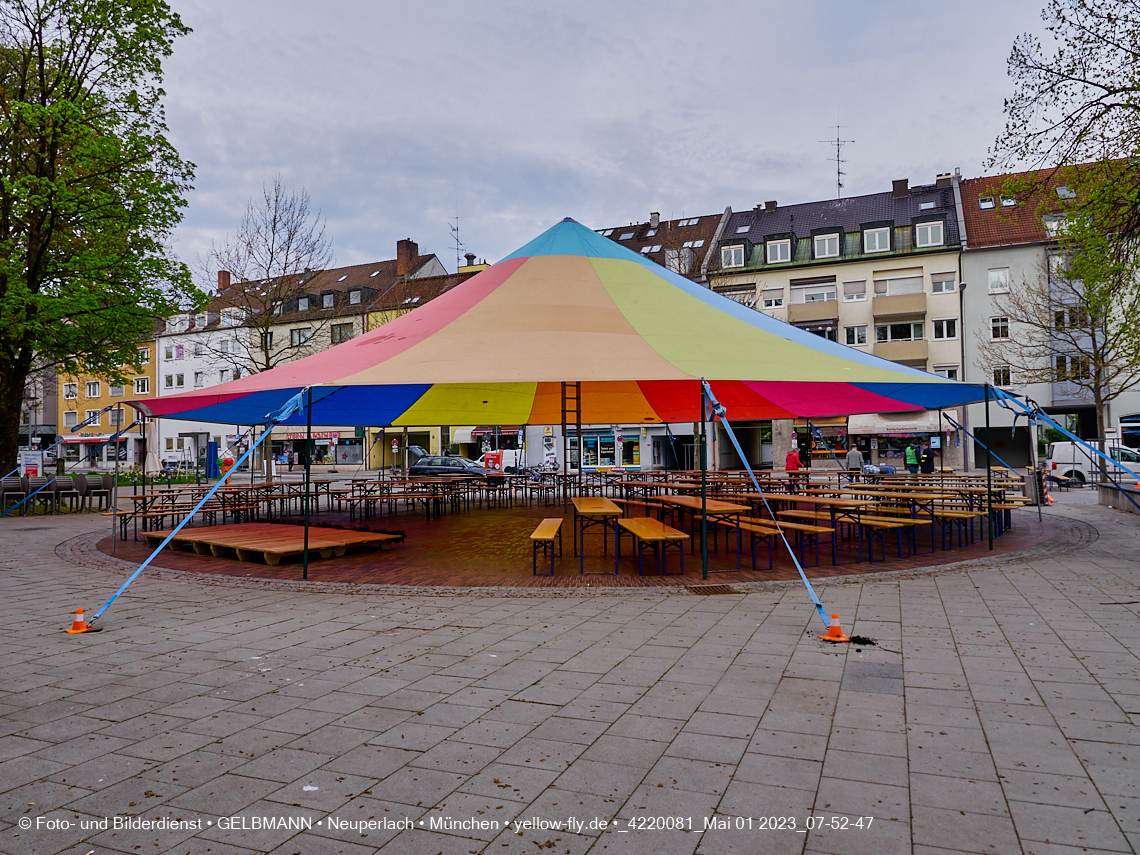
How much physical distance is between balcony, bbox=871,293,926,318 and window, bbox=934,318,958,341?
88 cm

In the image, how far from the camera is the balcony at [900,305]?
33.8m

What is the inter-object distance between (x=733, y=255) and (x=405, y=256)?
2077 cm

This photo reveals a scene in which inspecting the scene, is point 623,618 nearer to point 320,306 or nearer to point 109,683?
point 109,683

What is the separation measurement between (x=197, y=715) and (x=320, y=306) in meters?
44.6

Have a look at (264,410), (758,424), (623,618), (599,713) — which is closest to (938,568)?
(623,618)

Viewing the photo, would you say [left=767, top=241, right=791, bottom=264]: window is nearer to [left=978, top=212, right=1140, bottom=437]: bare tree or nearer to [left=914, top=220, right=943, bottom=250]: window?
[left=914, top=220, right=943, bottom=250]: window

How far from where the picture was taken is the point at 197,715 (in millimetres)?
3775

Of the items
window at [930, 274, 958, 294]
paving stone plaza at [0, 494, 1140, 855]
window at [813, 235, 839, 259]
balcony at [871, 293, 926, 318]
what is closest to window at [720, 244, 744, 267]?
window at [813, 235, 839, 259]

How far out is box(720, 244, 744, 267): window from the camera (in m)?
37.2

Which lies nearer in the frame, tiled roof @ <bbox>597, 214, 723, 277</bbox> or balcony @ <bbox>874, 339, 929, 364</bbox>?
balcony @ <bbox>874, 339, 929, 364</bbox>

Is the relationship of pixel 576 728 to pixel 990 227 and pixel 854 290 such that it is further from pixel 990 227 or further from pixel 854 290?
pixel 990 227

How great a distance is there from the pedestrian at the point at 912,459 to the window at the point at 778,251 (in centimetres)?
1171

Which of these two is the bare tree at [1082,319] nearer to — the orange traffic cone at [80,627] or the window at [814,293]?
the window at [814,293]

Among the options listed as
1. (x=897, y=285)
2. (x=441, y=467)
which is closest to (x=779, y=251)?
(x=897, y=285)
